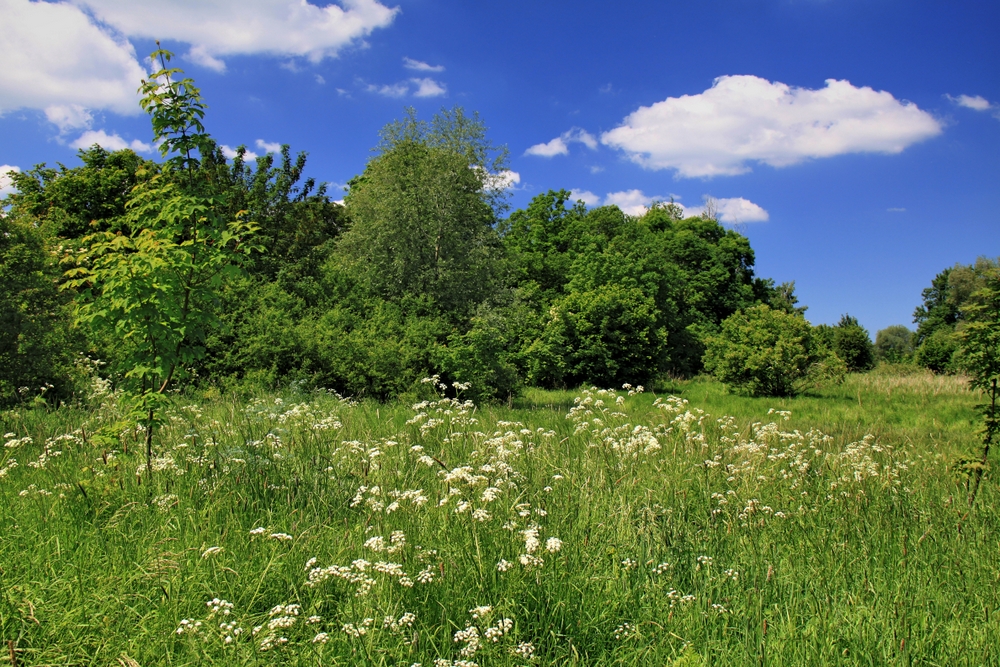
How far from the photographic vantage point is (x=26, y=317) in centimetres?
891

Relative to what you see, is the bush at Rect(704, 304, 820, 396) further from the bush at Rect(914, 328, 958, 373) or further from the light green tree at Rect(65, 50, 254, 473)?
the bush at Rect(914, 328, 958, 373)

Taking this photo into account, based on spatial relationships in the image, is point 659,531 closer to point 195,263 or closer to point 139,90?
point 195,263

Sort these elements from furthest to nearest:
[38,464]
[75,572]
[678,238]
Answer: [678,238]
[38,464]
[75,572]

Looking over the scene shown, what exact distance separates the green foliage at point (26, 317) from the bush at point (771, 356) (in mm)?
21318

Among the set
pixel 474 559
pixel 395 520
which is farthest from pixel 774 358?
pixel 474 559

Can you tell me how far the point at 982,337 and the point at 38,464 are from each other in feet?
32.4

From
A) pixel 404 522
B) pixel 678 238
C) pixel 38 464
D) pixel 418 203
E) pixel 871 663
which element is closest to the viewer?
pixel 871 663

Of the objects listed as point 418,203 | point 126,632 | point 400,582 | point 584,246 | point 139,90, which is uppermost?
point 584,246

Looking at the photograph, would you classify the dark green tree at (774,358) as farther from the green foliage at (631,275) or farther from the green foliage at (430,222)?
the green foliage at (430,222)

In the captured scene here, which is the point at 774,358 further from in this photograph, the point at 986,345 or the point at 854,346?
the point at 854,346

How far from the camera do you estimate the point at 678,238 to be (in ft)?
142

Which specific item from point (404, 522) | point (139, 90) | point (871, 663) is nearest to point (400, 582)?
point (404, 522)

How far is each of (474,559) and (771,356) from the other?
71.2 feet

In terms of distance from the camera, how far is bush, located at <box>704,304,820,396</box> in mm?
22219
